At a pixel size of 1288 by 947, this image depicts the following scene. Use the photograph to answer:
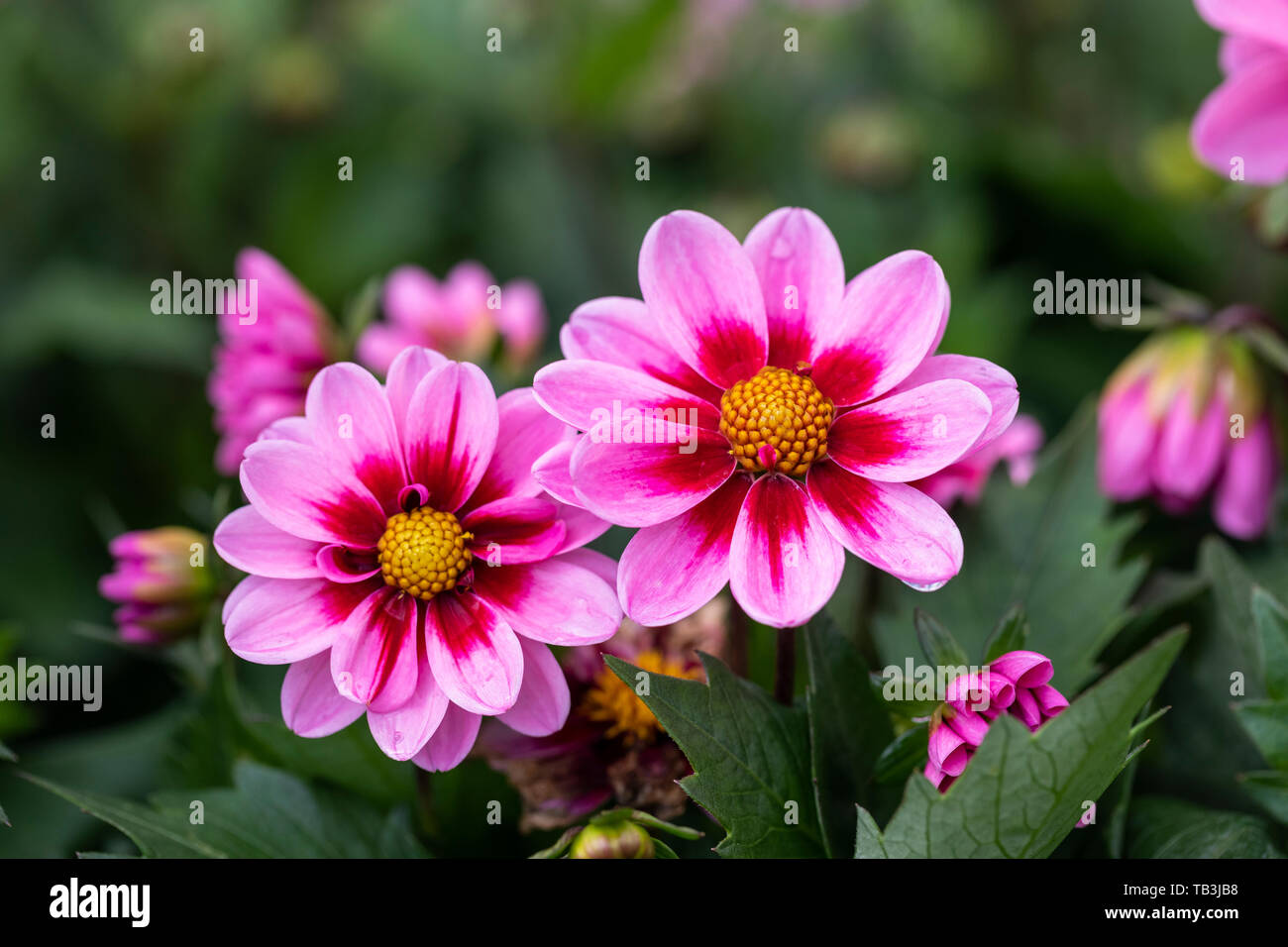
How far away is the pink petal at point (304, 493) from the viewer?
41 centimetres

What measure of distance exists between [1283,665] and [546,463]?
32 cm

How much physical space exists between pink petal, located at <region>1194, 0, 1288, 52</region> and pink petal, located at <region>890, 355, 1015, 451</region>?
0.27 meters

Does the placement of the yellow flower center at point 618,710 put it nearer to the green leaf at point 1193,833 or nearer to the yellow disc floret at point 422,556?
the yellow disc floret at point 422,556

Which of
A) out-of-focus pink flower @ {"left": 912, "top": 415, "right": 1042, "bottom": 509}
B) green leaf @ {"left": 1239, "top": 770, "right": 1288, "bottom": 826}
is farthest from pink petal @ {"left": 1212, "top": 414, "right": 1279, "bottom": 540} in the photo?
green leaf @ {"left": 1239, "top": 770, "right": 1288, "bottom": 826}

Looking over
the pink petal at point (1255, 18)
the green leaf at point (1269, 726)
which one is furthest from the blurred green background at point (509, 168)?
the green leaf at point (1269, 726)

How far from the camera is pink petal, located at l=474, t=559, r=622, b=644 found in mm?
409

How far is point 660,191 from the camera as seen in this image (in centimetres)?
125

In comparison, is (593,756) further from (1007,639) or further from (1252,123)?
(1252,123)

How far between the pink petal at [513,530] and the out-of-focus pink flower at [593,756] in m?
0.06

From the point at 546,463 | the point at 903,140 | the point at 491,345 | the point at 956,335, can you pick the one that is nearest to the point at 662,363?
the point at 546,463

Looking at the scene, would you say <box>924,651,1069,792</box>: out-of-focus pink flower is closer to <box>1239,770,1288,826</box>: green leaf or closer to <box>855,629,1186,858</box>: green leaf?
<box>855,629,1186,858</box>: green leaf

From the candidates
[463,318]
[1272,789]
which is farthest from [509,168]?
[1272,789]

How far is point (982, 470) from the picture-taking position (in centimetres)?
62
